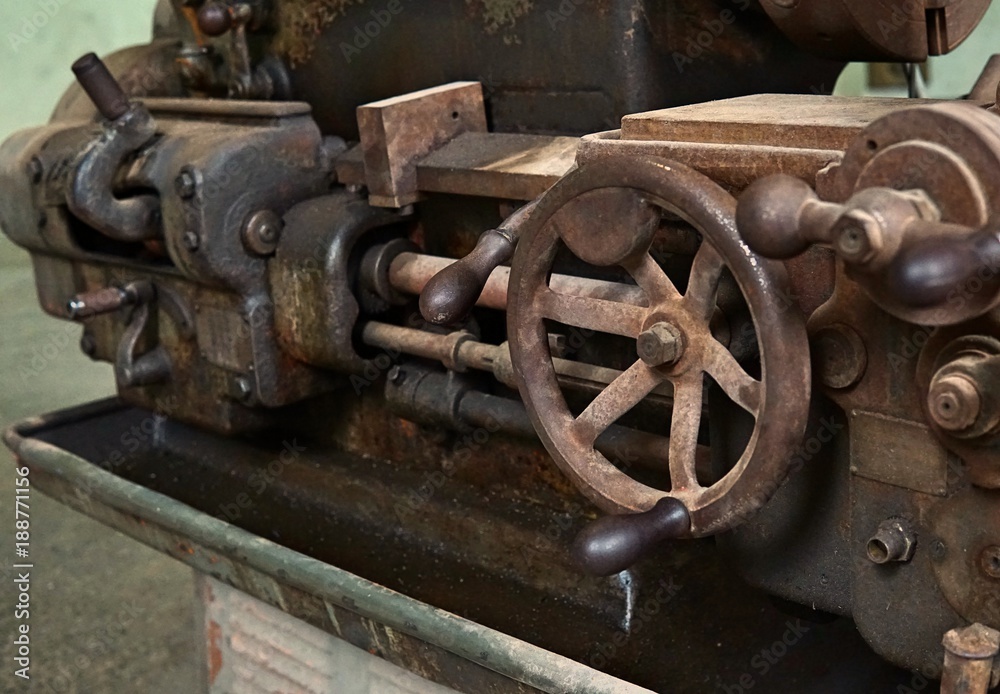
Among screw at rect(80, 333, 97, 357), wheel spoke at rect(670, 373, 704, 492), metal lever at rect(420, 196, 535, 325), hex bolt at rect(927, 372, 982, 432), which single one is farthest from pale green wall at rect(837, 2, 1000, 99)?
hex bolt at rect(927, 372, 982, 432)

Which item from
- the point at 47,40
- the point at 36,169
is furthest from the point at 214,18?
the point at 47,40

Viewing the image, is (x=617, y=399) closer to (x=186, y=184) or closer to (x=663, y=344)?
(x=663, y=344)

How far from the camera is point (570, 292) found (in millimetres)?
1317

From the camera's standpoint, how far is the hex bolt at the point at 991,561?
940 mm

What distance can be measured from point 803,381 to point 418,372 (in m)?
0.81

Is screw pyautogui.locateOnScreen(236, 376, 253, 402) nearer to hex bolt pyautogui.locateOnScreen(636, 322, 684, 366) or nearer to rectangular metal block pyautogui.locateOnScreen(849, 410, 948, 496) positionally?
hex bolt pyautogui.locateOnScreen(636, 322, 684, 366)

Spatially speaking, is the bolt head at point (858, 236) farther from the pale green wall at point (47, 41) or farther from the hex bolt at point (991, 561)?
the pale green wall at point (47, 41)

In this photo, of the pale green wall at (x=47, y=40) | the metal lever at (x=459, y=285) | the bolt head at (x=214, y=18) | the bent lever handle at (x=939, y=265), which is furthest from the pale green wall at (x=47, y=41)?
the bent lever handle at (x=939, y=265)

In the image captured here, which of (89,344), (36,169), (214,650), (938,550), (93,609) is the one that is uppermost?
(36,169)

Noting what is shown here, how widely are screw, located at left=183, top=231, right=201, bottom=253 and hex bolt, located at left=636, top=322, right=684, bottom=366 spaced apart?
2.91ft

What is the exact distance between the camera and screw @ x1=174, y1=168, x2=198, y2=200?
5.56ft

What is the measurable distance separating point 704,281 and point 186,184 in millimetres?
947

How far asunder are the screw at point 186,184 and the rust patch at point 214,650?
0.69m

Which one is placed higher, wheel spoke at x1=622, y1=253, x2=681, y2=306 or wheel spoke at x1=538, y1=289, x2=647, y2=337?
wheel spoke at x1=622, y1=253, x2=681, y2=306
